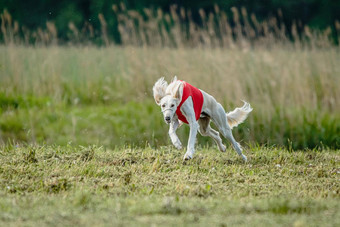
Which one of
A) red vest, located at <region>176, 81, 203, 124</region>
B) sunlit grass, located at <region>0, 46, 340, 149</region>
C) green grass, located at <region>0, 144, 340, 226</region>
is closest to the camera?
green grass, located at <region>0, 144, 340, 226</region>

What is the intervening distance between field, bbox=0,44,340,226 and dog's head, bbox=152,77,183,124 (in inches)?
22.9

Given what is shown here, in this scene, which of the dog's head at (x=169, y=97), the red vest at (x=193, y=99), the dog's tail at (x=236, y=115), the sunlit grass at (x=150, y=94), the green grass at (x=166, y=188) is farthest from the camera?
the sunlit grass at (x=150, y=94)

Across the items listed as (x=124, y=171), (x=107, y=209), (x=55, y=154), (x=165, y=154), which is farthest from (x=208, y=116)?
(x=107, y=209)

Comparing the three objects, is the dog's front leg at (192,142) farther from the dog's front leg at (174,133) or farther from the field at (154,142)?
the field at (154,142)

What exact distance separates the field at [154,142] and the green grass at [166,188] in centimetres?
1

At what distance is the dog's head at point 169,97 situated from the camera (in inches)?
169

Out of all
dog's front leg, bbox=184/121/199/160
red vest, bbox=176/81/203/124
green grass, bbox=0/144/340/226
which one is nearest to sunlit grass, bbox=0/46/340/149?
green grass, bbox=0/144/340/226

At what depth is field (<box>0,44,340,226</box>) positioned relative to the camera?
330cm

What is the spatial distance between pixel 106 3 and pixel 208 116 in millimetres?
12716

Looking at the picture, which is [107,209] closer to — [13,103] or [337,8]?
[13,103]

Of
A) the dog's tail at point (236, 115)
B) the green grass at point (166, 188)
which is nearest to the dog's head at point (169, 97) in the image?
the green grass at point (166, 188)

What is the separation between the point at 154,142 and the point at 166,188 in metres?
2.99

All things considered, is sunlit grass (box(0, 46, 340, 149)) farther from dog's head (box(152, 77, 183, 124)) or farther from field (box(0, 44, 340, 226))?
dog's head (box(152, 77, 183, 124))

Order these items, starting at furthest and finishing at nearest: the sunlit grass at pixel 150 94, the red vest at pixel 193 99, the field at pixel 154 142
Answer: the sunlit grass at pixel 150 94, the red vest at pixel 193 99, the field at pixel 154 142
